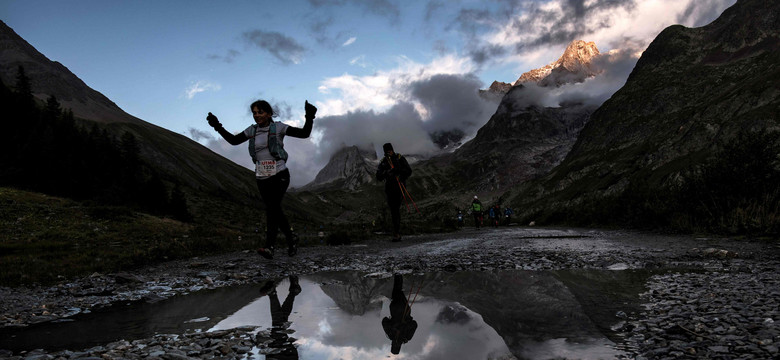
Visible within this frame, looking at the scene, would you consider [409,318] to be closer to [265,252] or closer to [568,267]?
[568,267]

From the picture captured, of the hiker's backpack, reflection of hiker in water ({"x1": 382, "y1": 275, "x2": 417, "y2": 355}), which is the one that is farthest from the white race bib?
reflection of hiker in water ({"x1": 382, "y1": 275, "x2": 417, "y2": 355})

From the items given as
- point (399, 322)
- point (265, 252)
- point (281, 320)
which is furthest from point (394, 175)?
point (399, 322)

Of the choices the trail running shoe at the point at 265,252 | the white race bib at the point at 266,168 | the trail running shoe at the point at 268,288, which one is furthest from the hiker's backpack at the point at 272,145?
the trail running shoe at the point at 268,288

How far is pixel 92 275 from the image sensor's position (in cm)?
752

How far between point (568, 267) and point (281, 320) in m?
4.94

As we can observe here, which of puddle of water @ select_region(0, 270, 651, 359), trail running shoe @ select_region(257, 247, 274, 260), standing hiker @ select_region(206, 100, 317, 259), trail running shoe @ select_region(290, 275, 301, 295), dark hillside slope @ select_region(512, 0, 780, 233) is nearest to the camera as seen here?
puddle of water @ select_region(0, 270, 651, 359)

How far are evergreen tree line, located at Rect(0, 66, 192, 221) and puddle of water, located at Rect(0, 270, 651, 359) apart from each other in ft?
109

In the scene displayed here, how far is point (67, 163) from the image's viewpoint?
44656 mm

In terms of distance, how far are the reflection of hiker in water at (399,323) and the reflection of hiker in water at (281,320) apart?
796mm

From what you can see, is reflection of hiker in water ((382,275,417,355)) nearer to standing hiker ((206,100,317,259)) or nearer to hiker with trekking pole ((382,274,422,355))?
hiker with trekking pole ((382,274,422,355))

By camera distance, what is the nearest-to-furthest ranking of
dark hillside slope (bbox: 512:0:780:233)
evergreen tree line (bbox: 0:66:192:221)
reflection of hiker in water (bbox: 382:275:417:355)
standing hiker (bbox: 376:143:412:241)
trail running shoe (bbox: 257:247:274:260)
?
reflection of hiker in water (bbox: 382:275:417:355), trail running shoe (bbox: 257:247:274:260), dark hillside slope (bbox: 512:0:780:233), standing hiker (bbox: 376:143:412:241), evergreen tree line (bbox: 0:66:192:221)

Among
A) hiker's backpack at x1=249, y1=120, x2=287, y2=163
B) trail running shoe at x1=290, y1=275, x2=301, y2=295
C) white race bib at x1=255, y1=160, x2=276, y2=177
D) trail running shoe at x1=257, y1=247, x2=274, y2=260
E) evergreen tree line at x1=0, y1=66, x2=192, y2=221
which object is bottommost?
trail running shoe at x1=290, y1=275, x2=301, y2=295

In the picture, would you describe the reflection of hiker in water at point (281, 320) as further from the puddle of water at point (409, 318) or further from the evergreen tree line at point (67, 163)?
the evergreen tree line at point (67, 163)

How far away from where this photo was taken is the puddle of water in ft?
10.2
